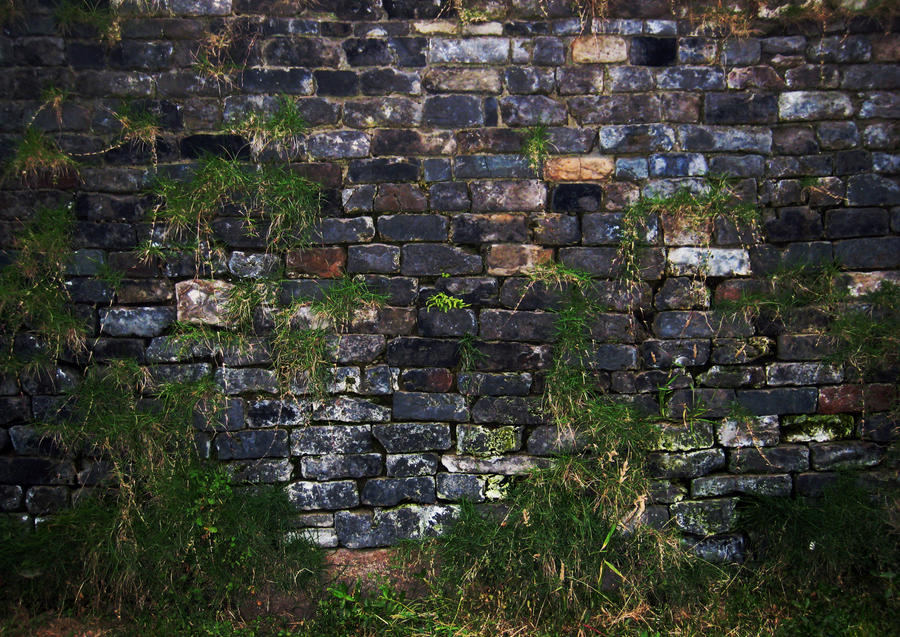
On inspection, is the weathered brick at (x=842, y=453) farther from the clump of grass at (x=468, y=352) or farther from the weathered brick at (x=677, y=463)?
the clump of grass at (x=468, y=352)

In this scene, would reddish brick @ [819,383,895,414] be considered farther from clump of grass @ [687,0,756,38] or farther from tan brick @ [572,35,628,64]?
tan brick @ [572,35,628,64]

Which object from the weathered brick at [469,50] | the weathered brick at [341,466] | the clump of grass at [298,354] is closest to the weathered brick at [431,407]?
the weathered brick at [341,466]

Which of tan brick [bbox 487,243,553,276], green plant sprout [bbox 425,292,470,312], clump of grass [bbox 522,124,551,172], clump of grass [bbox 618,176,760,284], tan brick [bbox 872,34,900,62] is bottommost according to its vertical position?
green plant sprout [bbox 425,292,470,312]

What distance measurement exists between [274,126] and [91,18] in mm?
1036

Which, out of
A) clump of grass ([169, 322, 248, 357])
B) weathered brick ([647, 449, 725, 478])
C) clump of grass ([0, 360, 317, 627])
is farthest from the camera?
weathered brick ([647, 449, 725, 478])

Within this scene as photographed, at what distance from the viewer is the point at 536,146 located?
2.93m

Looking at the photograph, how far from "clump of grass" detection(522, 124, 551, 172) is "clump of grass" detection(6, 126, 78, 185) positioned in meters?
2.31

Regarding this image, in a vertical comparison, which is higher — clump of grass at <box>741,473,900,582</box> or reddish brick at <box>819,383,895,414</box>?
reddish brick at <box>819,383,895,414</box>

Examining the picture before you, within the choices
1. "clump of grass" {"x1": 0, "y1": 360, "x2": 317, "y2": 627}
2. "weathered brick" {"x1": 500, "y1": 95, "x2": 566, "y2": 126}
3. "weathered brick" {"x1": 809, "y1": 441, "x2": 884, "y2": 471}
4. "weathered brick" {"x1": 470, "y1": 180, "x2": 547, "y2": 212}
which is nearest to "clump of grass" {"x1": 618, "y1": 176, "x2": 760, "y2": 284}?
"weathered brick" {"x1": 470, "y1": 180, "x2": 547, "y2": 212}

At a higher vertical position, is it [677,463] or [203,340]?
[203,340]

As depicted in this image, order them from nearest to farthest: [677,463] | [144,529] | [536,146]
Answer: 1. [144,529]
2. [536,146]
3. [677,463]

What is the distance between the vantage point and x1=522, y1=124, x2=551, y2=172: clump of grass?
2939 mm

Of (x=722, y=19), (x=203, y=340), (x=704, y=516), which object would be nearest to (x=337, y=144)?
(x=203, y=340)

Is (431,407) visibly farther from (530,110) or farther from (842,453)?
(842,453)
